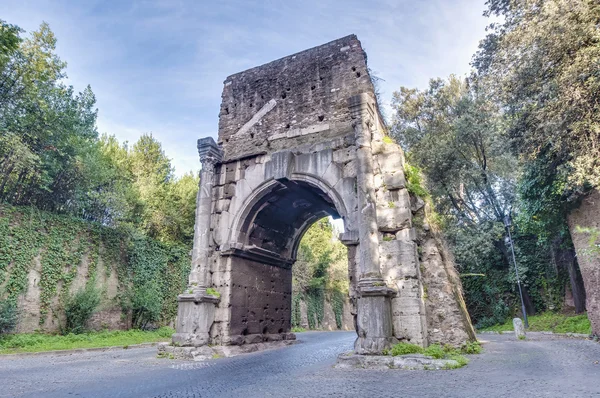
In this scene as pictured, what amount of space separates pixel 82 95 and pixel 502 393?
1752cm

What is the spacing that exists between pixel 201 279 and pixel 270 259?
240 centimetres

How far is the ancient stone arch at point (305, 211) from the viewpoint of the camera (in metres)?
7.61

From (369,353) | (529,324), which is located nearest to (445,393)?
(369,353)

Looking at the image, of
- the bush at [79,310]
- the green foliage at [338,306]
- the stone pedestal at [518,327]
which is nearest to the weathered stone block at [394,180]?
the stone pedestal at [518,327]

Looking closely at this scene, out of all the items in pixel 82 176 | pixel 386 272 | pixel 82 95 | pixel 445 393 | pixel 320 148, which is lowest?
pixel 445 393

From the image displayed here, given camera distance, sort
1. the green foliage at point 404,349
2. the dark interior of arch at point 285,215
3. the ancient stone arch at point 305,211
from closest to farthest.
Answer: the green foliage at point 404,349, the ancient stone arch at point 305,211, the dark interior of arch at point 285,215

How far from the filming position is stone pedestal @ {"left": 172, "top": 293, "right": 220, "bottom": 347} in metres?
8.59

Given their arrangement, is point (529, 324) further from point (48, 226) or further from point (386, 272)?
point (48, 226)

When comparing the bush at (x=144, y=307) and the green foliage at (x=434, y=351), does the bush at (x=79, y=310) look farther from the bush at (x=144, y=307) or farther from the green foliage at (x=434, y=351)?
the green foliage at (x=434, y=351)

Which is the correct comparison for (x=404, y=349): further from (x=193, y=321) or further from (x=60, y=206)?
(x=60, y=206)

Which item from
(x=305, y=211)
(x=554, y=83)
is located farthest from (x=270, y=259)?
(x=554, y=83)

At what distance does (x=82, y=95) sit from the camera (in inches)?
632

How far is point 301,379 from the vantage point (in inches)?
213

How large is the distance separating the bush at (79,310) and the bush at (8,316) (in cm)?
165
